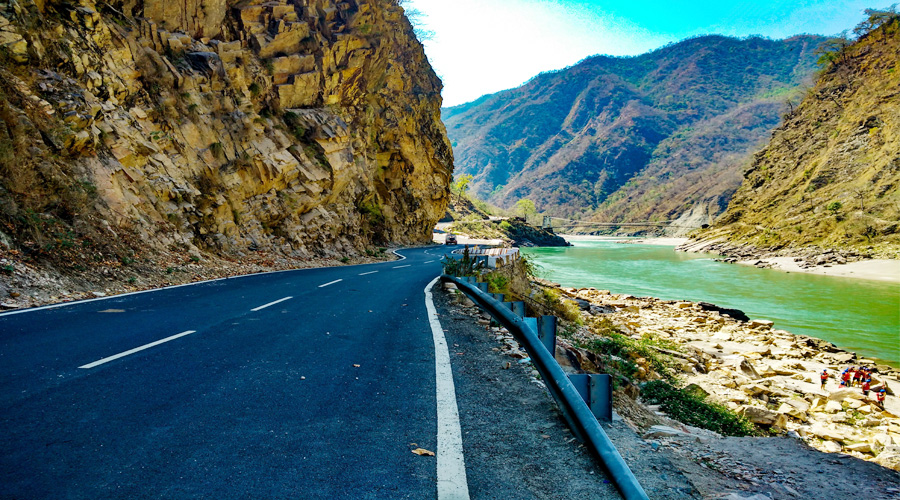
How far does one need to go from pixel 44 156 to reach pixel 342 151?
15989 millimetres

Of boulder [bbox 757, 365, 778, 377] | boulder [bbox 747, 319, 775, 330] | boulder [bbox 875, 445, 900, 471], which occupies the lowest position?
boulder [bbox 747, 319, 775, 330]

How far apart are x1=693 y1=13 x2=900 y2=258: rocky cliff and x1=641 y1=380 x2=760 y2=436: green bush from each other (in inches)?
1815

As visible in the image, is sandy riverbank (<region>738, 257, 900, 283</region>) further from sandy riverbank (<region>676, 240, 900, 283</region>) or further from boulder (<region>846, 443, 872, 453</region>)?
boulder (<region>846, 443, 872, 453</region>)

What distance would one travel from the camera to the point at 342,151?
25984 millimetres

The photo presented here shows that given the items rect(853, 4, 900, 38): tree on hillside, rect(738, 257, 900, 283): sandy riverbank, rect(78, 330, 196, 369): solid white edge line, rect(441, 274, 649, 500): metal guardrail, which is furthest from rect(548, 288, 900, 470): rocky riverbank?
rect(853, 4, 900, 38): tree on hillside

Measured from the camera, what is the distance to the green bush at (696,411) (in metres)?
6.68

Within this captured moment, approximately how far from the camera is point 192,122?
54.7ft

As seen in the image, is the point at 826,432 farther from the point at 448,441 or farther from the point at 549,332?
the point at 448,441

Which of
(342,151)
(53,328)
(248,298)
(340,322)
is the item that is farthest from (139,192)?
(342,151)

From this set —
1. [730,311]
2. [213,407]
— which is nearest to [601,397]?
[213,407]

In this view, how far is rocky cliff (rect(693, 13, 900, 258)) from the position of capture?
44.5 m

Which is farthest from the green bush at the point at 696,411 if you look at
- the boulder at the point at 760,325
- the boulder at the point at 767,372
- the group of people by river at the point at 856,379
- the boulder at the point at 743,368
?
the boulder at the point at 760,325

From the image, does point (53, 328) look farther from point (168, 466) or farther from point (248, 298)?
point (168, 466)

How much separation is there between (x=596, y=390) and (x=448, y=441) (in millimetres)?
1126
